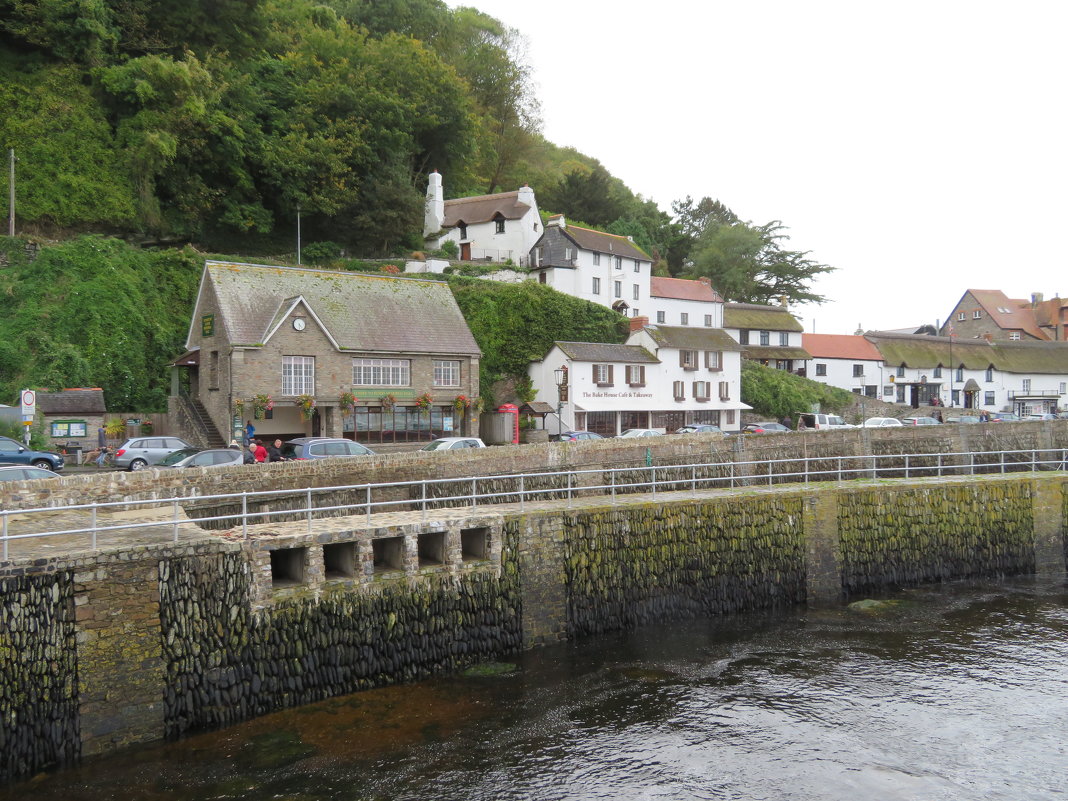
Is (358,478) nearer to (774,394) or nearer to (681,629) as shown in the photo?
(681,629)

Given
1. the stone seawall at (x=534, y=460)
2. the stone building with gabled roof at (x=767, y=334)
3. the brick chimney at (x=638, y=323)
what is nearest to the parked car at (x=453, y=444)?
the stone seawall at (x=534, y=460)

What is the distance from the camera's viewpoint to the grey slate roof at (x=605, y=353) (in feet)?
138

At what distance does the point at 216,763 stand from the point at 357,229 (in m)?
42.8

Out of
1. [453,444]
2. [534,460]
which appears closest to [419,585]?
[534,460]

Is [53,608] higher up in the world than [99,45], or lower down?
lower down

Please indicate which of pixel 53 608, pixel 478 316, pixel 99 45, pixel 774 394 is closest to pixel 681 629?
pixel 53 608

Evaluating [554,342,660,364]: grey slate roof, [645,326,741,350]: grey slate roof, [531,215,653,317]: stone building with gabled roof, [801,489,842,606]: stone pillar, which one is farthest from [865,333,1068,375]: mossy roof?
[801,489,842,606]: stone pillar

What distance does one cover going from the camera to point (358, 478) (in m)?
21.5

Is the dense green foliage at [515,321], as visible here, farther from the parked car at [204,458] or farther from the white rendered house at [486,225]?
the parked car at [204,458]

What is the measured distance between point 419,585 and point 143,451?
16.1 m

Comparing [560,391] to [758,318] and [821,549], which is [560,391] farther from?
[758,318]

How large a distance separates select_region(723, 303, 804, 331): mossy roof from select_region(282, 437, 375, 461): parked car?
4146cm

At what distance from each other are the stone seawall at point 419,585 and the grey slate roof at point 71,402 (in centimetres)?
1904

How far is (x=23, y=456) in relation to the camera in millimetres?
24344
